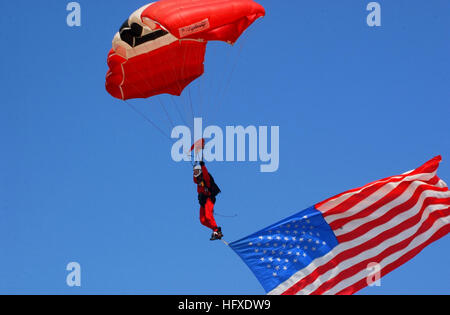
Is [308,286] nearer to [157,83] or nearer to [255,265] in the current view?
[255,265]

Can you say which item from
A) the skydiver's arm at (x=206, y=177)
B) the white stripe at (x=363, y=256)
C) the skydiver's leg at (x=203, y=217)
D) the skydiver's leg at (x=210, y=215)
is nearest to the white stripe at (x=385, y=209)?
the white stripe at (x=363, y=256)

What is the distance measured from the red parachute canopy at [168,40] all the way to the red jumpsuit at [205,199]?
3680 mm

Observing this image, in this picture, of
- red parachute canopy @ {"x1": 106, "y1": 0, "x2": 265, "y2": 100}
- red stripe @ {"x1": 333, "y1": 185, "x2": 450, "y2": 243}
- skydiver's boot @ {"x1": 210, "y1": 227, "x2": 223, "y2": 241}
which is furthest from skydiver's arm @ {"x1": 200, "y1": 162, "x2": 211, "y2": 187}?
red stripe @ {"x1": 333, "y1": 185, "x2": 450, "y2": 243}

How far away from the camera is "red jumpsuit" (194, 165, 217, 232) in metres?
25.3

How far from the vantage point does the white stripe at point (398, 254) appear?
84.4 ft

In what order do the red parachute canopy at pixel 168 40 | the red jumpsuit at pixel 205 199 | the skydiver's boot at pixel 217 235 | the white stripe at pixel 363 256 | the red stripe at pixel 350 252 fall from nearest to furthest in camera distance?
the skydiver's boot at pixel 217 235
the red jumpsuit at pixel 205 199
the red stripe at pixel 350 252
the white stripe at pixel 363 256
the red parachute canopy at pixel 168 40

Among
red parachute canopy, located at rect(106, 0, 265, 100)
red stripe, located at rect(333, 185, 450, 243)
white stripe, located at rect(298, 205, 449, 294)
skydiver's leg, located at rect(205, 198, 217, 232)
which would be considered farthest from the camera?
red stripe, located at rect(333, 185, 450, 243)

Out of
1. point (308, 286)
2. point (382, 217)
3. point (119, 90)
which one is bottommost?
point (308, 286)

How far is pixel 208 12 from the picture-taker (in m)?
26.1

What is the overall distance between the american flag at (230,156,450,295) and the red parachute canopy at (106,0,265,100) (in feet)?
18.0

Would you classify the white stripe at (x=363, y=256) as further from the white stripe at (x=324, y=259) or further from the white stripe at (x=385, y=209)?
the white stripe at (x=385, y=209)

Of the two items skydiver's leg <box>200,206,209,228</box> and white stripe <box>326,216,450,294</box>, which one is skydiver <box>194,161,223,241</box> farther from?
white stripe <box>326,216,450,294</box>

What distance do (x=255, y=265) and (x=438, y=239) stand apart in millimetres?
5175

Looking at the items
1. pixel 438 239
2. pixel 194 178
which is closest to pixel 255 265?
pixel 194 178
